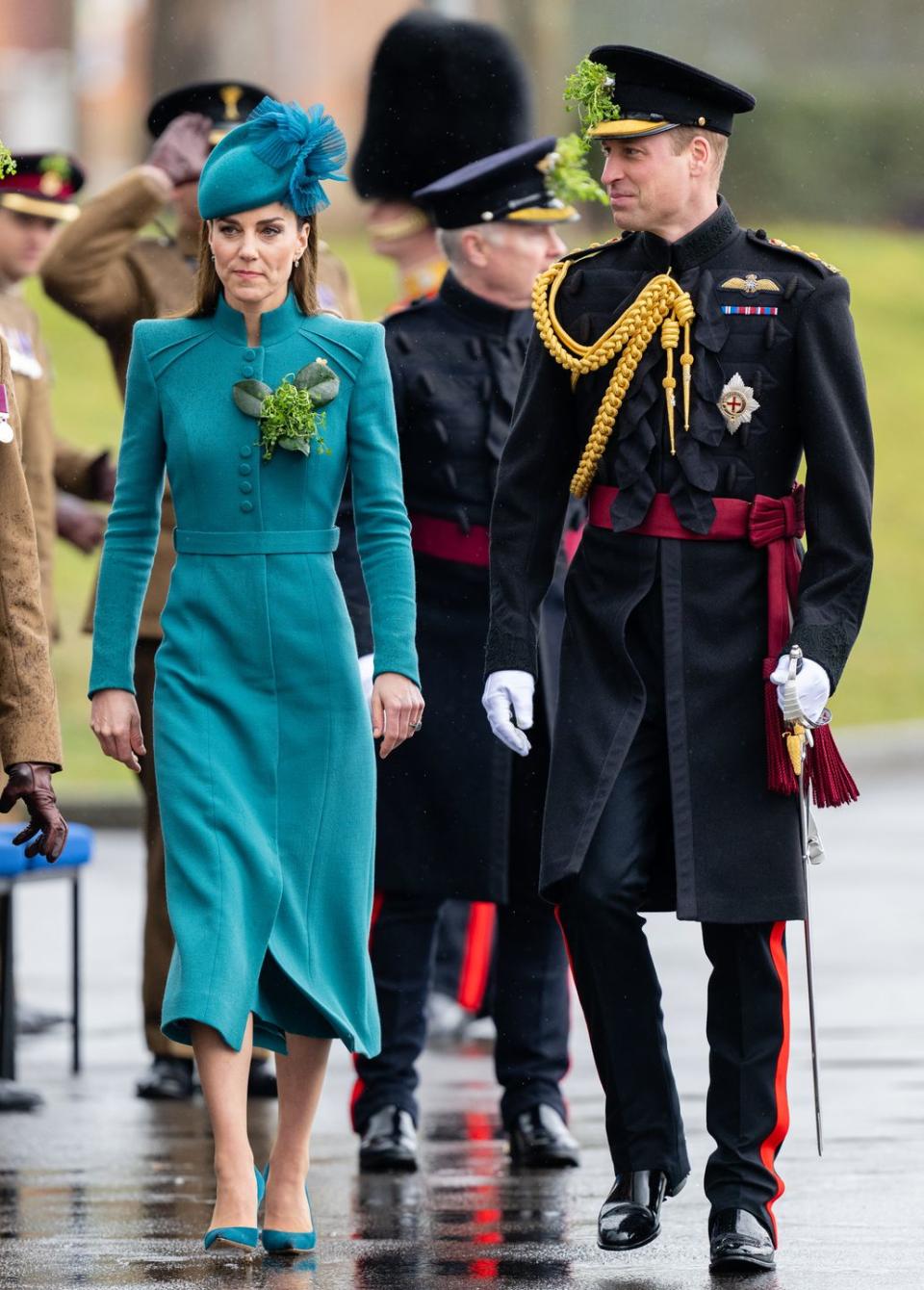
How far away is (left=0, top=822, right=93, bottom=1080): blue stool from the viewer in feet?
27.1

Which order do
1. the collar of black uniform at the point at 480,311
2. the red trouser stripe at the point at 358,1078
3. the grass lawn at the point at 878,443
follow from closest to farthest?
the red trouser stripe at the point at 358,1078
the collar of black uniform at the point at 480,311
the grass lawn at the point at 878,443

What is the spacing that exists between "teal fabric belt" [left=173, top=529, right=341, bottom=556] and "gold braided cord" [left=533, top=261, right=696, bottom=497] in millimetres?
478

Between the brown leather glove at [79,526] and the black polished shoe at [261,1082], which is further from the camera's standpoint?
the brown leather glove at [79,526]

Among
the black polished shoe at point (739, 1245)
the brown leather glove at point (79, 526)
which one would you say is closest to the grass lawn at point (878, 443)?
the brown leather glove at point (79, 526)

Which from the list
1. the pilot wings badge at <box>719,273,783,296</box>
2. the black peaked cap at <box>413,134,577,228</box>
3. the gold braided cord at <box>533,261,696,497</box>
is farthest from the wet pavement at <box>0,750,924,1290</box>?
the black peaked cap at <box>413,134,577,228</box>

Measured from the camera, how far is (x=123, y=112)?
31.6 metres

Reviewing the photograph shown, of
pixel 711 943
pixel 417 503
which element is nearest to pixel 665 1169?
pixel 711 943

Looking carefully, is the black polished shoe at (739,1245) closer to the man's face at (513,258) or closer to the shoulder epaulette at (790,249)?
the shoulder epaulette at (790,249)

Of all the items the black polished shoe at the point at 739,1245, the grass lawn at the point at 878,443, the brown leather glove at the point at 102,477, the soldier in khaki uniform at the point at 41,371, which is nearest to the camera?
the black polished shoe at the point at 739,1245

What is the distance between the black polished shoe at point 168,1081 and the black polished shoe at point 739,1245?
2.70 m

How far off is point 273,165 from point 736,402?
91cm

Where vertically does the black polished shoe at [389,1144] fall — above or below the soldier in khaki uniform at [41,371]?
below

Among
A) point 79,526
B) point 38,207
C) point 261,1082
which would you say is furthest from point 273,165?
point 79,526

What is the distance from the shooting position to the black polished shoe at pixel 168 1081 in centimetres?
802
